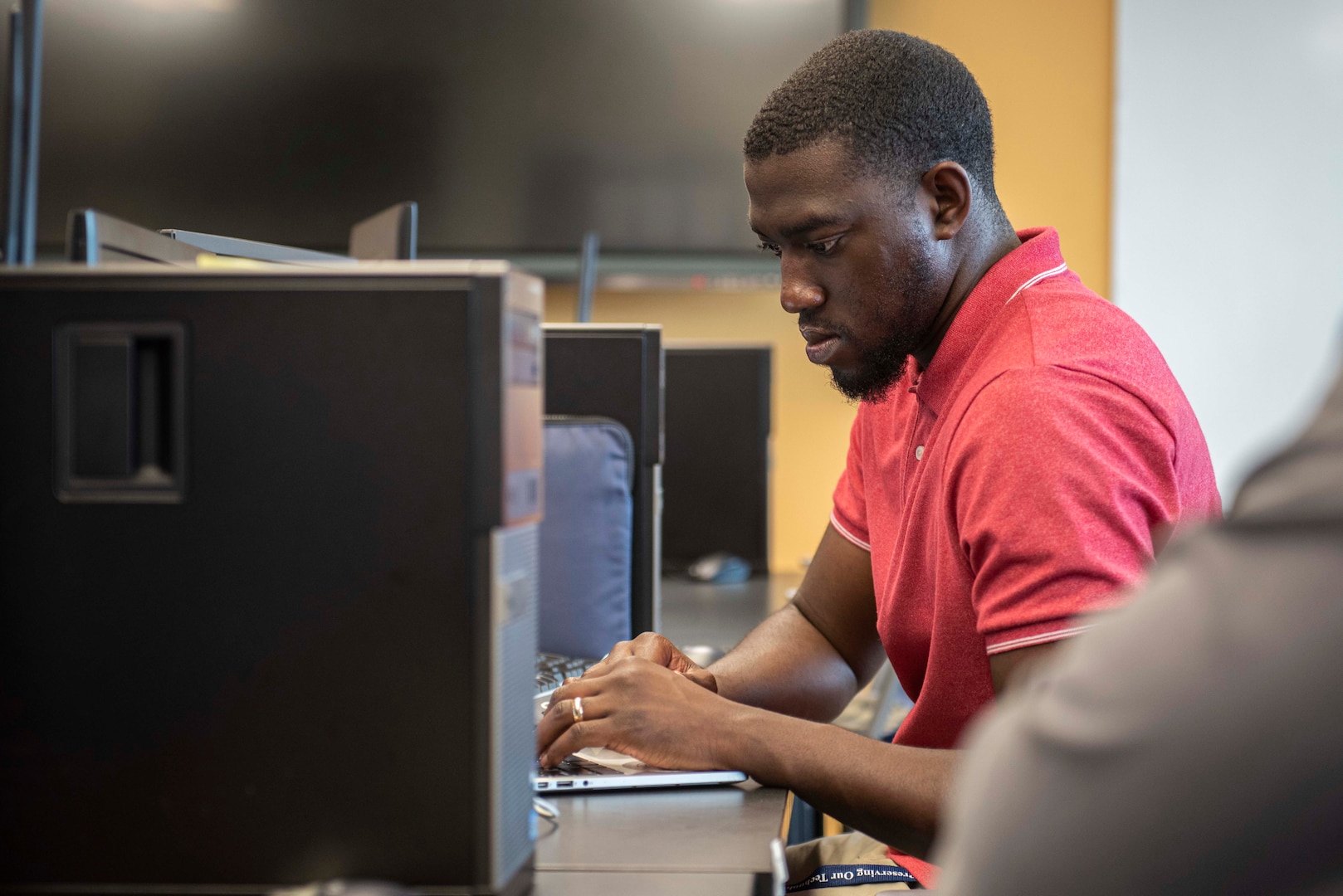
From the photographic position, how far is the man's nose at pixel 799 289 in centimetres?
111

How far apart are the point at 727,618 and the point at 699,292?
4.06 ft

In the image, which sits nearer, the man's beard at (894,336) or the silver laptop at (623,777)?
the silver laptop at (623,777)

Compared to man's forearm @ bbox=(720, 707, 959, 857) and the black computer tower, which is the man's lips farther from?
the black computer tower

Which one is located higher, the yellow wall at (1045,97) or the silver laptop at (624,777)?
the yellow wall at (1045,97)

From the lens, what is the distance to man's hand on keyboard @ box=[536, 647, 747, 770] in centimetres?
91

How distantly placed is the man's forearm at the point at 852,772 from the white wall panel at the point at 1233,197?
2.15 meters

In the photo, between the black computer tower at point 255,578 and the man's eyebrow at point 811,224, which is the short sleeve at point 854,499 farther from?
the black computer tower at point 255,578

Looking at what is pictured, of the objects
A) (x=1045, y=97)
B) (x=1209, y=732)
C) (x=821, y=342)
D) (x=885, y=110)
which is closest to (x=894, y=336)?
(x=821, y=342)

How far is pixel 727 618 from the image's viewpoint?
6.29 feet

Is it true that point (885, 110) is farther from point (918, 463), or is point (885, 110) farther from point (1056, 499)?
point (1056, 499)

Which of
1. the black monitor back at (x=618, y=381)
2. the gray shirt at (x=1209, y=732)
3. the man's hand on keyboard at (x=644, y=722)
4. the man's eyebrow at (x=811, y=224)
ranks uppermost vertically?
the man's eyebrow at (x=811, y=224)

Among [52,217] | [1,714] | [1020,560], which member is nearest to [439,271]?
[1,714]

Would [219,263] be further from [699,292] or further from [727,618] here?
[699,292]

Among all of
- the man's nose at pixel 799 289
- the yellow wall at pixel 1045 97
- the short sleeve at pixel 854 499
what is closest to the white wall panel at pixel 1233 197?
the yellow wall at pixel 1045 97
